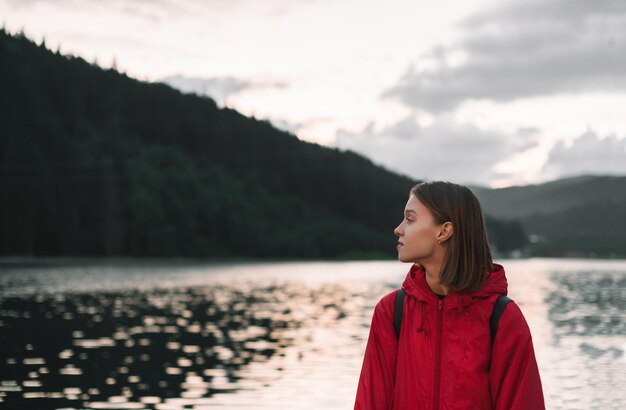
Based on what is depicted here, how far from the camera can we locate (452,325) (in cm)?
375

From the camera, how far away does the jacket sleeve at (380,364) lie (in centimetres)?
387

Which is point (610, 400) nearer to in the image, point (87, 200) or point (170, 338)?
point (170, 338)

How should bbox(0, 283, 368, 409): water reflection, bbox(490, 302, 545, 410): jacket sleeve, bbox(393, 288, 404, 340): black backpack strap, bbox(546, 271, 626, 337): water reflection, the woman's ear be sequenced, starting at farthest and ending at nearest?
bbox(546, 271, 626, 337): water reflection
bbox(0, 283, 368, 409): water reflection
bbox(393, 288, 404, 340): black backpack strap
the woman's ear
bbox(490, 302, 545, 410): jacket sleeve

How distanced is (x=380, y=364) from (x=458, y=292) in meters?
0.48

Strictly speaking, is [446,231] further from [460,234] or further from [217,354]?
[217,354]

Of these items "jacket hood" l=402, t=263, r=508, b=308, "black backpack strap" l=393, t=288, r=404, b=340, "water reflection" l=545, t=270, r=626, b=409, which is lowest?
"water reflection" l=545, t=270, r=626, b=409

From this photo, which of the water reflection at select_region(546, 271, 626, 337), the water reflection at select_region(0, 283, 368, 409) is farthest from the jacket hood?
the water reflection at select_region(546, 271, 626, 337)

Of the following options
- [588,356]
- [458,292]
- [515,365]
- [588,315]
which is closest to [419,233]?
[458,292]

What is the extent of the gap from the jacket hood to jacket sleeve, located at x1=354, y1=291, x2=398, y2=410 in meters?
0.11

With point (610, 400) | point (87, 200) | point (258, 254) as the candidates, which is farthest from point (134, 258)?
point (610, 400)

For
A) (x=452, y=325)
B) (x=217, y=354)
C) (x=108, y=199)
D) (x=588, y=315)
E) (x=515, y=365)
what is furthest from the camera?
(x=108, y=199)

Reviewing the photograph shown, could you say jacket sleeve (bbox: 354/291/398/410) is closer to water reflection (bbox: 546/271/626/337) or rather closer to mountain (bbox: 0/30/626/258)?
water reflection (bbox: 546/271/626/337)

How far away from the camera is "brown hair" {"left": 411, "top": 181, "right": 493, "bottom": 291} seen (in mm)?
3723

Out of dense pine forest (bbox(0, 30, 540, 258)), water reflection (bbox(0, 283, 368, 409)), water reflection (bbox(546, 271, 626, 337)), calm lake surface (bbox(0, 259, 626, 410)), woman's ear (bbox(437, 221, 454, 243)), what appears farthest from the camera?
dense pine forest (bbox(0, 30, 540, 258))
